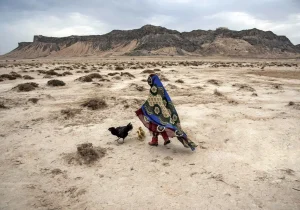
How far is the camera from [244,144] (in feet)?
23.3

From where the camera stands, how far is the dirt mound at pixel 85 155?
6.11 meters

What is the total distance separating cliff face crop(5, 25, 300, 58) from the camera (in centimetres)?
12106

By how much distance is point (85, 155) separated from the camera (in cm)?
632

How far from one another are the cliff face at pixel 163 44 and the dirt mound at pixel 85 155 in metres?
105

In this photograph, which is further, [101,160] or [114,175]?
[101,160]

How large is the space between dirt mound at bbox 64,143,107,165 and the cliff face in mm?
104995

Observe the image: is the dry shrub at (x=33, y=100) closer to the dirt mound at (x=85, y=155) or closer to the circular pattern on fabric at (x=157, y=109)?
the dirt mound at (x=85, y=155)

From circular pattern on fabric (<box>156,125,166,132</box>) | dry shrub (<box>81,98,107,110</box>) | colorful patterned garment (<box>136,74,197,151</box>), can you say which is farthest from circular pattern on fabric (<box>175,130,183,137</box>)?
dry shrub (<box>81,98,107,110</box>)

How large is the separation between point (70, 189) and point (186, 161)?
2.71 m

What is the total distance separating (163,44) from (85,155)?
4651 inches

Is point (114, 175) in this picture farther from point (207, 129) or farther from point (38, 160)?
point (207, 129)

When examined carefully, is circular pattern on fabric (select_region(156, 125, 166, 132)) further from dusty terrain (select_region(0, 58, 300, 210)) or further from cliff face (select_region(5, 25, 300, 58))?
cliff face (select_region(5, 25, 300, 58))

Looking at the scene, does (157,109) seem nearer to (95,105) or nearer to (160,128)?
(160,128)

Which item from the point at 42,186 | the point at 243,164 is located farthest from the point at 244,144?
the point at 42,186
